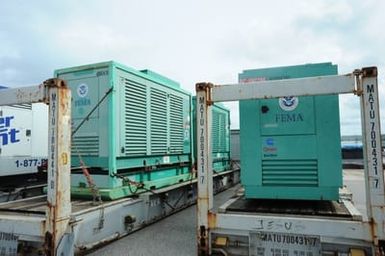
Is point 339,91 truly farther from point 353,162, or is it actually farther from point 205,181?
point 353,162

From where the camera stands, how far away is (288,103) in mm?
3734

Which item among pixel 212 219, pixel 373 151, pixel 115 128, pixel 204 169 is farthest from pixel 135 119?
pixel 373 151

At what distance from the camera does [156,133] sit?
19.4 feet

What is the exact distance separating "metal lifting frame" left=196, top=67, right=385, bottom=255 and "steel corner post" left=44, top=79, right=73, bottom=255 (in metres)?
1.38

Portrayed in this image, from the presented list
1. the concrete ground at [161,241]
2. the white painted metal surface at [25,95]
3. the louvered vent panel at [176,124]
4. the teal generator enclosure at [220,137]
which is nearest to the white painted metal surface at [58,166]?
the white painted metal surface at [25,95]

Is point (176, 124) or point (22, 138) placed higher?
point (176, 124)

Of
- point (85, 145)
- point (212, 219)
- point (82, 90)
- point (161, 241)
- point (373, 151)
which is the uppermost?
point (82, 90)

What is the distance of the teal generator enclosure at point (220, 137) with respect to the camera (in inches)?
344

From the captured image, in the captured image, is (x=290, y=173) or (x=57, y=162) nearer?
(x=57, y=162)

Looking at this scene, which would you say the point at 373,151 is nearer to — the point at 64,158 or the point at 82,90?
the point at 64,158

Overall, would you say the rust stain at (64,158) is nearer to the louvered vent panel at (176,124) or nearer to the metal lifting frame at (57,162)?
the metal lifting frame at (57,162)

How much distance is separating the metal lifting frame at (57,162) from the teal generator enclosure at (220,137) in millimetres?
5427

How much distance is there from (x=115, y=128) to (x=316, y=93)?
289 centimetres

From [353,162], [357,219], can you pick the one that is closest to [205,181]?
[357,219]
